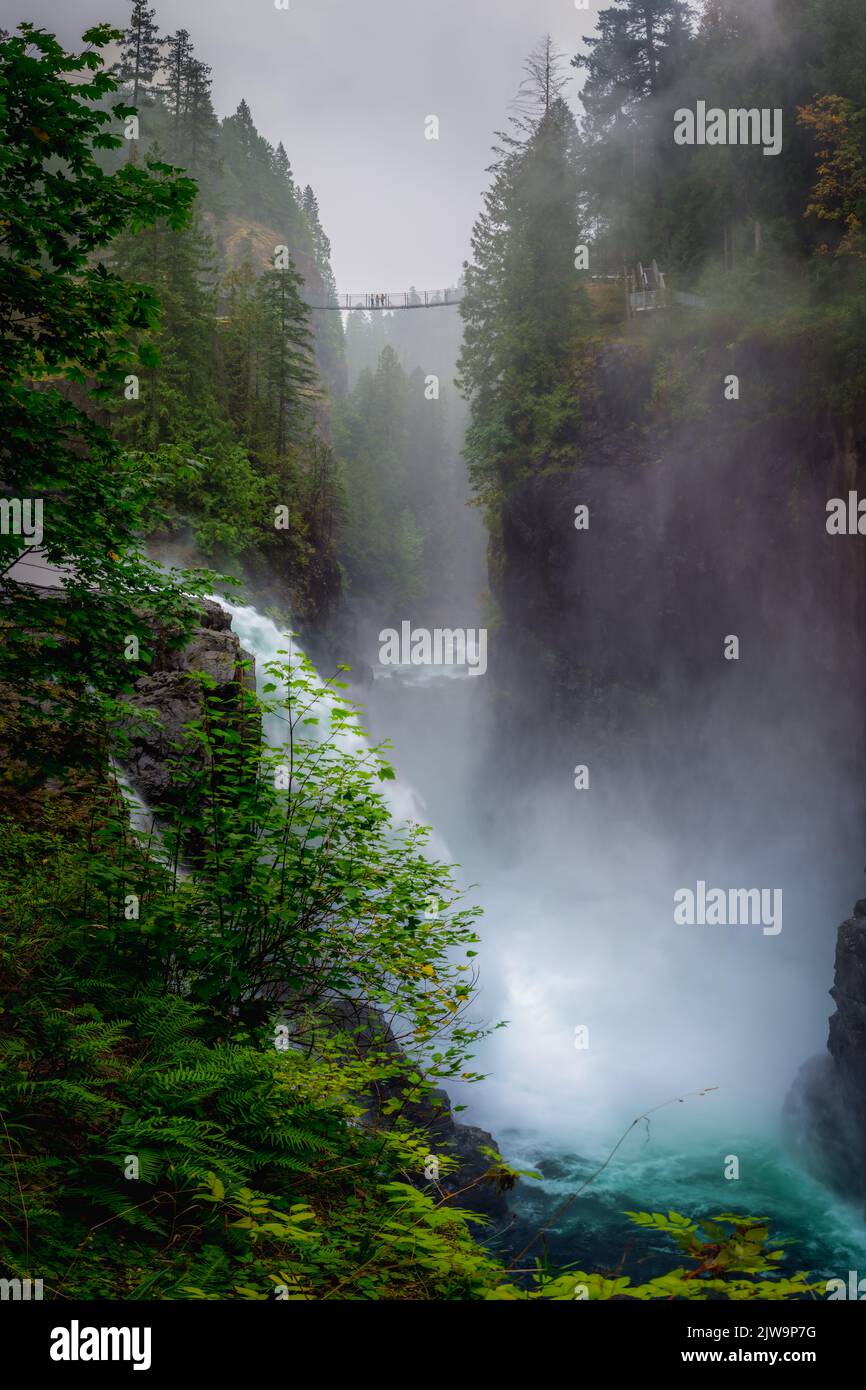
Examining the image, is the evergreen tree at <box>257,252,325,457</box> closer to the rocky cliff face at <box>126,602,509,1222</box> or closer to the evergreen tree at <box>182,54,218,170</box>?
the rocky cliff face at <box>126,602,509,1222</box>

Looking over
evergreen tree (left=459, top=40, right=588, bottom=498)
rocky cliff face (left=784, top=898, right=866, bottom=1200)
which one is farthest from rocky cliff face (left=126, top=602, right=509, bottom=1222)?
evergreen tree (left=459, top=40, right=588, bottom=498)

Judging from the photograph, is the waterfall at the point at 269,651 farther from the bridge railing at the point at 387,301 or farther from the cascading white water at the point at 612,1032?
the bridge railing at the point at 387,301

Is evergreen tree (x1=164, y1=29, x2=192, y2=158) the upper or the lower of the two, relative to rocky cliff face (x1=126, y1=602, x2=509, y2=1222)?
upper

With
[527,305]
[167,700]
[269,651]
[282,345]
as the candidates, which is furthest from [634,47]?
[167,700]

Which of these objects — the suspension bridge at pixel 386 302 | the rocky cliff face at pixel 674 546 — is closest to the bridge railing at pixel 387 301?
the suspension bridge at pixel 386 302

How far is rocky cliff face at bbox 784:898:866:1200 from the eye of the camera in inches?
605

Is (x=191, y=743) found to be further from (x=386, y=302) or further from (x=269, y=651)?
(x=386, y=302)

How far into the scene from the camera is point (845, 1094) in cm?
1587

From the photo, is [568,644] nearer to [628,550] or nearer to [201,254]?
[628,550]

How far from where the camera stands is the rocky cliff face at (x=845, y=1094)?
15375mm

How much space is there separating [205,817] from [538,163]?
31.3m

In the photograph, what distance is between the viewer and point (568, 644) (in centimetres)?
2825

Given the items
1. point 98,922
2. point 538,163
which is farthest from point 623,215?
point 98,922

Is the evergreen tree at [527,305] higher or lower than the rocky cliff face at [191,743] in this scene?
higher
